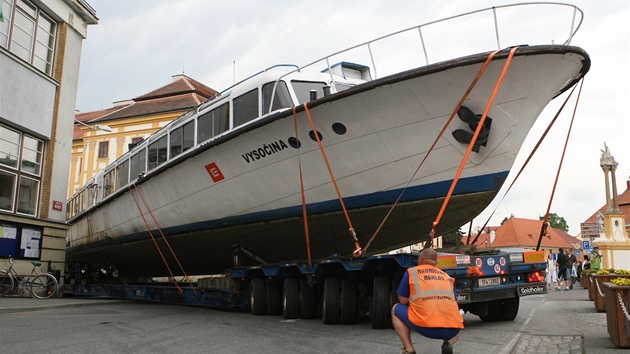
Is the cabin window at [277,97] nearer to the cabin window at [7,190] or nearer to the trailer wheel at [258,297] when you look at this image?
the trailer wheel at [258,297]

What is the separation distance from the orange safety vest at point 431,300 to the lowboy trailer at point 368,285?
1.80 meters

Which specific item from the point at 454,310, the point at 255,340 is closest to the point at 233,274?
the point at 255,340

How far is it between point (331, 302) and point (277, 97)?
3025mm

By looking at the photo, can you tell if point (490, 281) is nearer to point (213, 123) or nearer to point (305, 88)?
point (305, 88)

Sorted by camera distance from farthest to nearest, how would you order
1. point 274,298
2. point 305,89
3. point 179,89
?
1. point 179,89
2. point 274,298
3. point 305,89

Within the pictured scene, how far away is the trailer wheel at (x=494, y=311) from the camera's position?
23.4 ft

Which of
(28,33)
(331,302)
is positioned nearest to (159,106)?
(28,33)

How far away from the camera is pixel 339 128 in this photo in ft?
23.3

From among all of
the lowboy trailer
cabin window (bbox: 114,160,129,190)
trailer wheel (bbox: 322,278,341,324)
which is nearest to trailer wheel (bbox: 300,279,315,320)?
the lowboy trailer

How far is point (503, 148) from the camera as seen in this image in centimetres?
693

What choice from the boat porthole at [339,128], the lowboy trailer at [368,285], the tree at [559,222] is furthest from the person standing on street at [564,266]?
the tree at [559,222]

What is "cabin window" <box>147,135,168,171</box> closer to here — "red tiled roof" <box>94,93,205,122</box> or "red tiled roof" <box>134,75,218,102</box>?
"red tiled roof" <box>94,93,205,122</box>

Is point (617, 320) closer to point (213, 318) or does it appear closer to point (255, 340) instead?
point (255, 340)

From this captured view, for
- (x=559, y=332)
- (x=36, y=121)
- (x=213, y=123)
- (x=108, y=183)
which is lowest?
(x=559, y=332)
